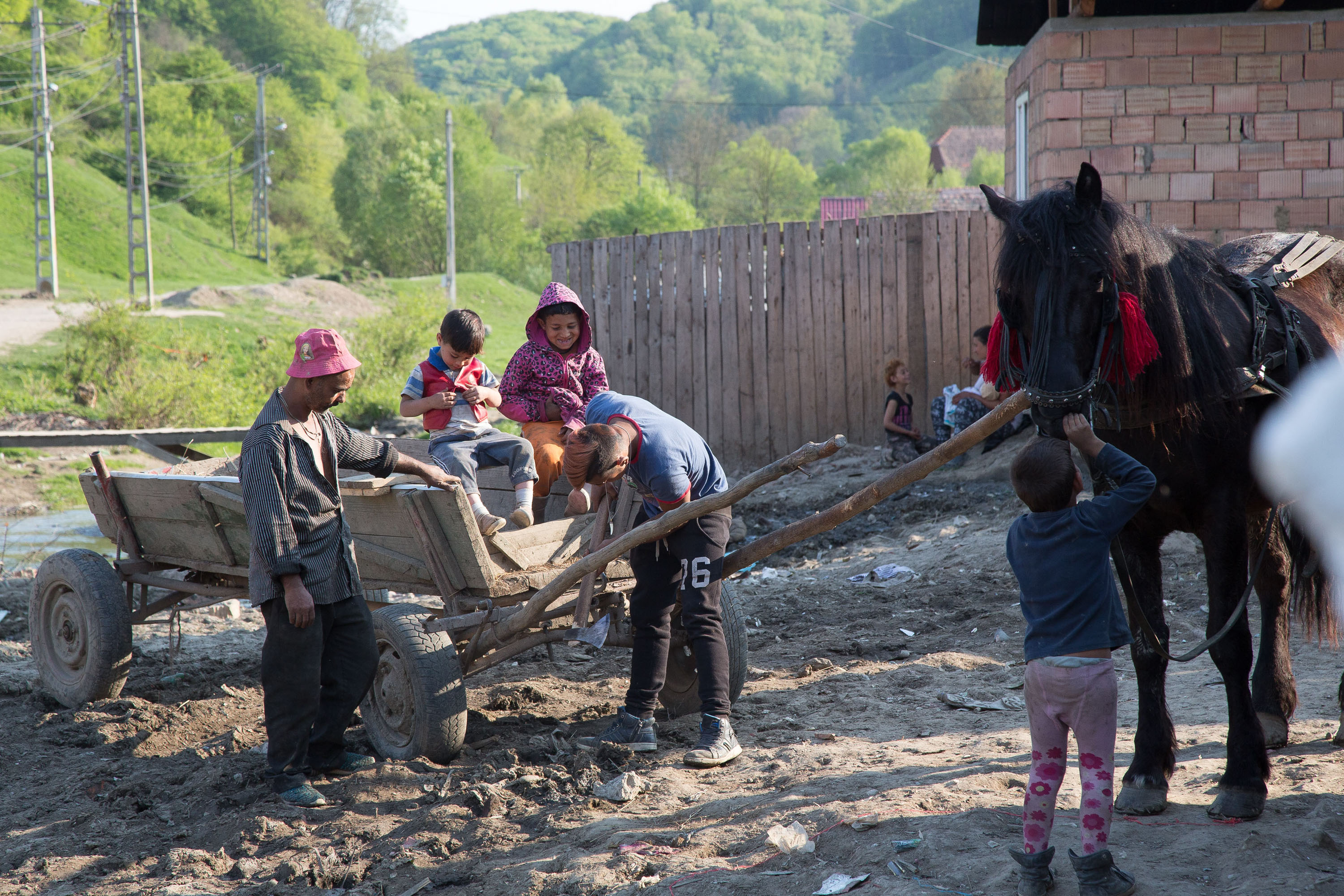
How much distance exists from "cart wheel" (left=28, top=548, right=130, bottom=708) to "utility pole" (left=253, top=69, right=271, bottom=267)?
1798 inches

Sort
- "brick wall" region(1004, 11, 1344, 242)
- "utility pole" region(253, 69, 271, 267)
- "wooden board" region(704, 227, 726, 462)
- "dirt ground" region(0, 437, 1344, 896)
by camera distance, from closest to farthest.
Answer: "dirt ground" region(0, 437, 1344, 896) → "brick wall" region(1004, 11, 1344, 242) → "wooden board" region(704, 227, 726, 462) → "utility pole" region(253, 69, 271, 267)

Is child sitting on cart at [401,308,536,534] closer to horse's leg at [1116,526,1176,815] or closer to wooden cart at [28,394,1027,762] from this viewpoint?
wooden cart at [28,394,1027,762]

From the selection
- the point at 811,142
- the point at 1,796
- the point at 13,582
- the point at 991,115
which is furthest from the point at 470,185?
Result: the point at 811,142

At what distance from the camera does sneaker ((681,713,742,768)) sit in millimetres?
4211

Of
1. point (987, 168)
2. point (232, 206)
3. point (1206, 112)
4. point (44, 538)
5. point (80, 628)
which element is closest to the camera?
point (80, 628)

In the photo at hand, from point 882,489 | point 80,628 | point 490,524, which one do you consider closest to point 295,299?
point 80,628

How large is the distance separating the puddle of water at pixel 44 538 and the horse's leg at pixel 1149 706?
8238mm

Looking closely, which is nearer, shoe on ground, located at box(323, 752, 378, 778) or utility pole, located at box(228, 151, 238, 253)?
shoe on ground, located at box(323, 752, 378, 778)

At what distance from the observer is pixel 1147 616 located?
3.58 m

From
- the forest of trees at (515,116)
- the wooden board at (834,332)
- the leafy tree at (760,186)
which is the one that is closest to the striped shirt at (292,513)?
the wooden board at (834,332)

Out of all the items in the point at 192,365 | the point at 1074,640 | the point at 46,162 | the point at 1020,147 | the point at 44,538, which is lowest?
the point at 44,538

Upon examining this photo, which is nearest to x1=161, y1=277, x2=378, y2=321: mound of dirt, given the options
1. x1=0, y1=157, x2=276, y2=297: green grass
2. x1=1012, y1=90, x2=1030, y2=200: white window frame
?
x1=0, y1=157, x2=276, y2=297: green grass

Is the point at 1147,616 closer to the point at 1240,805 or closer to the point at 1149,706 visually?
the point at 1149,706

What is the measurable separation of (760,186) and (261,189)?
41915 millimetres
